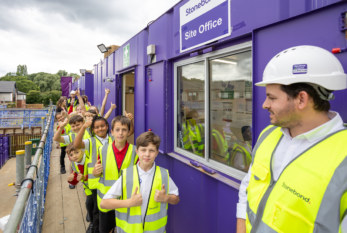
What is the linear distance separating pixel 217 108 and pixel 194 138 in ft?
1.86

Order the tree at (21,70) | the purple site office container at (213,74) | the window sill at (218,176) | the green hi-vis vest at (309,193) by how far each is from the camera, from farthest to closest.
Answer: the tree at (21,70) → the window sill at (218,176) → the purple site office container at (213,74) → the green hi-vis vest at (309,193)

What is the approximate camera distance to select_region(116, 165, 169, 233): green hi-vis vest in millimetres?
1922

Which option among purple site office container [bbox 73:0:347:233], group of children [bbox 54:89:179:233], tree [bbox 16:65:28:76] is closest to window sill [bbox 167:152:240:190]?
purple site office container [bbox 73:0:347:233]

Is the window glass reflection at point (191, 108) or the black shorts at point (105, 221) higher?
the window glass reflection at point (191, 108)

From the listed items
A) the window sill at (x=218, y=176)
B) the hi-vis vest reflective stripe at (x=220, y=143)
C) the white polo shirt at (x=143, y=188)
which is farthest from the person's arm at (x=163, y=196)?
the hi-vis vest reflective stripe at (x=220, y=143)

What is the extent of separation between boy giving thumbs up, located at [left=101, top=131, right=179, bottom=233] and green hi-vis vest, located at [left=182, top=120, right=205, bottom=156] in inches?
31.1

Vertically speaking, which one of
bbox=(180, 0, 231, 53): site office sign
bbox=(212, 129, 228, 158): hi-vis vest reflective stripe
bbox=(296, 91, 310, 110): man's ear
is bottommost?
bbox=(212, 129, 228, 158): hi-vis vest reflective stripe

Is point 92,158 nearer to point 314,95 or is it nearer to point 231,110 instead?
point 231,110

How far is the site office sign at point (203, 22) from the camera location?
81.8 inches

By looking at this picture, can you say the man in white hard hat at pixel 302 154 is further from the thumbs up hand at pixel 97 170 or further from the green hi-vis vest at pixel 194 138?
the thumbs up hand at pixel 97 170

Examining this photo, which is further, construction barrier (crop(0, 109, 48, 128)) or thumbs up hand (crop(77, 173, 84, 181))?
construction barrier (crop(0, 109, 48, 128))

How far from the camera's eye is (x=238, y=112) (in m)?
2.25

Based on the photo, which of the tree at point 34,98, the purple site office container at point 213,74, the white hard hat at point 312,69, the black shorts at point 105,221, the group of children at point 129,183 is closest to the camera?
the white hard hat at point 312,69

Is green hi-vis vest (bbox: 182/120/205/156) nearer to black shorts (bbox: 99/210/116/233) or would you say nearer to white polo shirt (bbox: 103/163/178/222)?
white polo shirt (bbox: 103/163/178/222)
